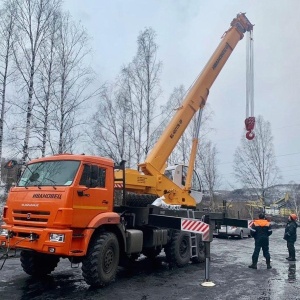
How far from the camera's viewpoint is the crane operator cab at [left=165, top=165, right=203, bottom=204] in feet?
39.3

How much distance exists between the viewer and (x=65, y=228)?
6926 mm

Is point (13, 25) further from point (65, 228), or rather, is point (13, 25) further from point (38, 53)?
point (65, 228)

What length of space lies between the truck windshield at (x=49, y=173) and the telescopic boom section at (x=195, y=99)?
12.1ft

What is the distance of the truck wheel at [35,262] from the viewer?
8.30 m

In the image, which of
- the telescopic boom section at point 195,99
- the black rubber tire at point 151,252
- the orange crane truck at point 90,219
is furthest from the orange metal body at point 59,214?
the telescopic boom section at point 195,99

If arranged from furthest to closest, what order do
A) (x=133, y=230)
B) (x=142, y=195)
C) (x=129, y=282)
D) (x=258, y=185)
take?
(x=258, y=185) < (x=142, y=195) < (x=133, y=230) < (x=129, y=282)

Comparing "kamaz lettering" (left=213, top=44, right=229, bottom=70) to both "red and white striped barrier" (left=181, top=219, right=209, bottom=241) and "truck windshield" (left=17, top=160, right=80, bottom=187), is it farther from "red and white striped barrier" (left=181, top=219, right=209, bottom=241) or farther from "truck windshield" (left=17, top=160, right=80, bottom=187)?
"truck windshield" (left=17, top=160, right=80, bottom=187)

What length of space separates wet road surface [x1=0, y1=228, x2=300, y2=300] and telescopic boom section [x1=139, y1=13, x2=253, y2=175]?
323 centimetres

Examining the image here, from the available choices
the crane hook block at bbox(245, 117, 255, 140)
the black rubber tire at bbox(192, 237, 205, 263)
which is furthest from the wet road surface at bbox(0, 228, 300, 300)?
the crane hook block at bbox(245, 117, 255, 140)

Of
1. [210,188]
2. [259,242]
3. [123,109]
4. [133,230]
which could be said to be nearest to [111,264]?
[133,230]

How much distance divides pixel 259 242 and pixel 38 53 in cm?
1387

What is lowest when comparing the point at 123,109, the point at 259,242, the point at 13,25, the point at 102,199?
the point at 259,242

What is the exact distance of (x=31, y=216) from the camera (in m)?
7.29

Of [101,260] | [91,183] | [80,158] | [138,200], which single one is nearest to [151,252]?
[138,200]
